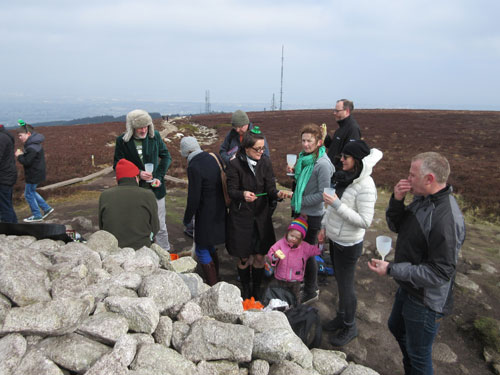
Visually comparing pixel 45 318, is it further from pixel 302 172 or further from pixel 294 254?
pixel 302 172

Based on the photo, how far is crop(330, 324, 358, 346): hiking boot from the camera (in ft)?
12.6

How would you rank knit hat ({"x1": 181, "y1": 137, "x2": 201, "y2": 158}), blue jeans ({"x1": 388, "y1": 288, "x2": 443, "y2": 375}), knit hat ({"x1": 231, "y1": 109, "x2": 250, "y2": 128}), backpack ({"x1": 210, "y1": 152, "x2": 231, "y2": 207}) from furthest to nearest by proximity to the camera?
knit hat ({"x1": 231, "y1": 109, "x2": 250, "y2": 128}) < knit hat ({"x1": 181, "y1": 137, "x2": 201, "y2": 158}) < backpack ({"x1": 210, "y1": 152, "x2": 231, "y2": 207}) < blue jeans ({"x1": 388, "y1": 288, "x2": 443, "y2": 375})

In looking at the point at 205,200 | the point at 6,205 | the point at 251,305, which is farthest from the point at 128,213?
the point at 6,205

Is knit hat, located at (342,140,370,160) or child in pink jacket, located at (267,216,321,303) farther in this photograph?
child in pink jacket, located at (267,216,321,303)

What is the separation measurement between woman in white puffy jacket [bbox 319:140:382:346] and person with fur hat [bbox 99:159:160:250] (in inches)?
88.4

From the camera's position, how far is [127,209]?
3.88 meters

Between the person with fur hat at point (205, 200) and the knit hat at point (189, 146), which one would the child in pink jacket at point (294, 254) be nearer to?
the person with fur hat at point (205, 200)

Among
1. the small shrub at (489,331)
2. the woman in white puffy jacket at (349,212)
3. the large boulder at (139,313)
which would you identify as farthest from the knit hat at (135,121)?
the small shrub at (489,331)

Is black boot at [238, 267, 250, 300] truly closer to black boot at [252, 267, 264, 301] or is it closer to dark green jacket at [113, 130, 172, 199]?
black boot at [252, 267, 264, 301]

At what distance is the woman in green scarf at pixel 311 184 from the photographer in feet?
13.7

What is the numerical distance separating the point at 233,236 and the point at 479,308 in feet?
12.8

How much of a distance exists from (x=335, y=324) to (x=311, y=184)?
1.88 meters

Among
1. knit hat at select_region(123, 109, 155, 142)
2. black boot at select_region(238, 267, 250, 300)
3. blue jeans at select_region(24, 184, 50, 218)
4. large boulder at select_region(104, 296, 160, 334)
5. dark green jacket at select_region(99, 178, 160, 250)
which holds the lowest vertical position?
black boot at select_region(238, 267, 250, 300)

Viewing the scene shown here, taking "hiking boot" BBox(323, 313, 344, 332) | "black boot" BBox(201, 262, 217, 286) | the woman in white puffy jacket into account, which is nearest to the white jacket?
the woman in white puffy jacket
